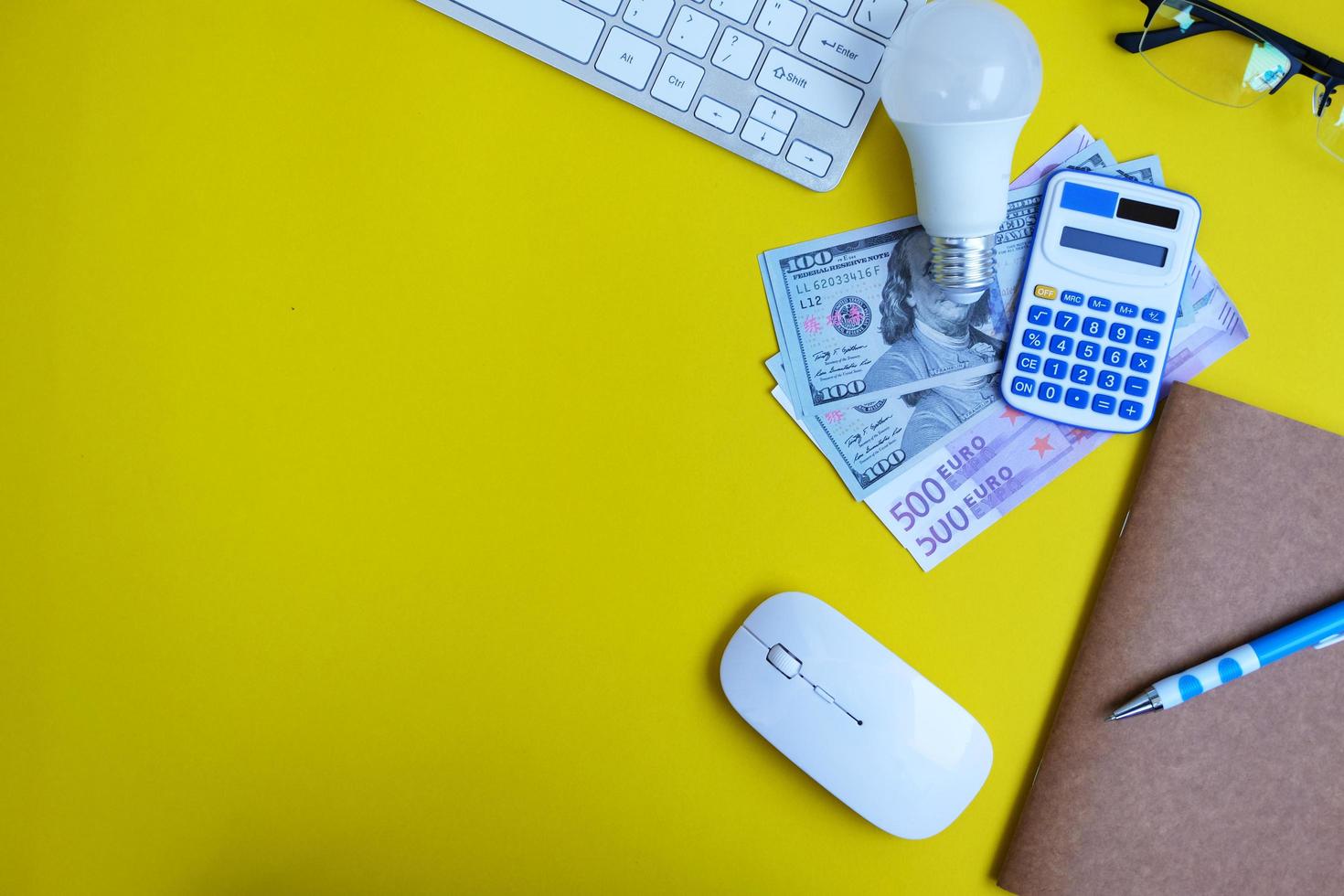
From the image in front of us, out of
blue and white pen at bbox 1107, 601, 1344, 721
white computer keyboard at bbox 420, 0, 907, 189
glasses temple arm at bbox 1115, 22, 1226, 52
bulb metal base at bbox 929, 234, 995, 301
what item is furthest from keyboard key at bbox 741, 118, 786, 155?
blue and white pen at bbox 1107, 601, 1344, 721

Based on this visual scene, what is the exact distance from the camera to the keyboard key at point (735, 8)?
22.2 inches

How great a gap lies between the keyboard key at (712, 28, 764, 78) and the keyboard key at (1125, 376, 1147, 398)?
303 mm

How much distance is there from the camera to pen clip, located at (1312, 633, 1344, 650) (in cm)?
56

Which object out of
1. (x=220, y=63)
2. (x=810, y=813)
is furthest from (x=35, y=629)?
(x=810, y=813)

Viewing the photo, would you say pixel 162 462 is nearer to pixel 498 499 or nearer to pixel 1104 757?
pixel 498 499

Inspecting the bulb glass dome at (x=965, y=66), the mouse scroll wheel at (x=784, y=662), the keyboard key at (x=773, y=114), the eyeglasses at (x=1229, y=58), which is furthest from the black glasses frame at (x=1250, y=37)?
the mouse scroll wheel at (x=784, y=662)

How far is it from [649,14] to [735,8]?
0.17 ft

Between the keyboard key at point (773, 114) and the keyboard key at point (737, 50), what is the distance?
23mm

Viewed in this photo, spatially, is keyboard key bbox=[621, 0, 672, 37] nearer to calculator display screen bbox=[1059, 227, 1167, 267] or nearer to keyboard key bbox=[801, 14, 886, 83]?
keyboard key bbox=[801, 14, 886, 83]

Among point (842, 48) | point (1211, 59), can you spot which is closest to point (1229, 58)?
point (1211, 59)

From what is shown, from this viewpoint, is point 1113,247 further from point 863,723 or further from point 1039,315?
point 863,723

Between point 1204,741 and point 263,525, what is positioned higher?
point 1204,741

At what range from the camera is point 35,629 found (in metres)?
0.60

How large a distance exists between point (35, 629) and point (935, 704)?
0.58m
